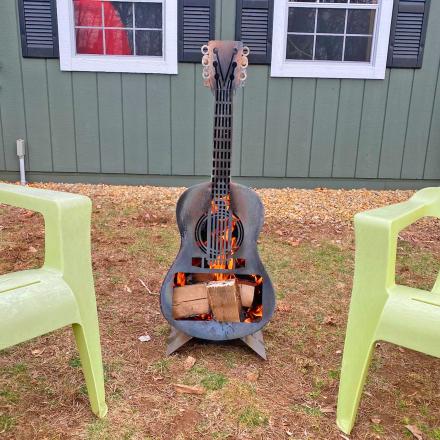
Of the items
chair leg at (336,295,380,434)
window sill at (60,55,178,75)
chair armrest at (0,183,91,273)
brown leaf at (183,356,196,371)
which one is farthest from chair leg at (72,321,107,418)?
window sill at (60,55,178,75)

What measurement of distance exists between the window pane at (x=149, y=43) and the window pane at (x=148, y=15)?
Result: 0.24ft

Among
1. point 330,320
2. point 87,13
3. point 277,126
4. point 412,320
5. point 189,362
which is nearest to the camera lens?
point 412,320

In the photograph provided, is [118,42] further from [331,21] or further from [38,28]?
[331,21]

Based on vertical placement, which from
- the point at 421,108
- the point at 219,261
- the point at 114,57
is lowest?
the point at 219,261

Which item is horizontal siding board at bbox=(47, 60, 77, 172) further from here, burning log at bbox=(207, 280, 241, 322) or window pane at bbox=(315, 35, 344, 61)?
burning log at bbox=(207, 280, 241, 322)

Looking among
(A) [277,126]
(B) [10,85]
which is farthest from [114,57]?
(A) [277,126]

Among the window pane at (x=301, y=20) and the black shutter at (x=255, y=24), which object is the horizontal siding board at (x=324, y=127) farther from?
the black shutter at (x=255, y=24)

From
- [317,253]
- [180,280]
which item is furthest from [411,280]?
[180,280]

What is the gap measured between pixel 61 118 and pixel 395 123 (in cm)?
346

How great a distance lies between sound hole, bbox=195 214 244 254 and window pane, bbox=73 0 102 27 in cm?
340

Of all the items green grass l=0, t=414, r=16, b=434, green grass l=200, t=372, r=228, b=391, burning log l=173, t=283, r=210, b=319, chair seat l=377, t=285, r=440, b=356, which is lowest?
green grass l=200, t=372, r=228, b=391

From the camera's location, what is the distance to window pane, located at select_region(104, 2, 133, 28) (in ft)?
14.1

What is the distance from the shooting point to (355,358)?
1.36 metres

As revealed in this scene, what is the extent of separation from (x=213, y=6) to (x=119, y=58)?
1.06 metres
